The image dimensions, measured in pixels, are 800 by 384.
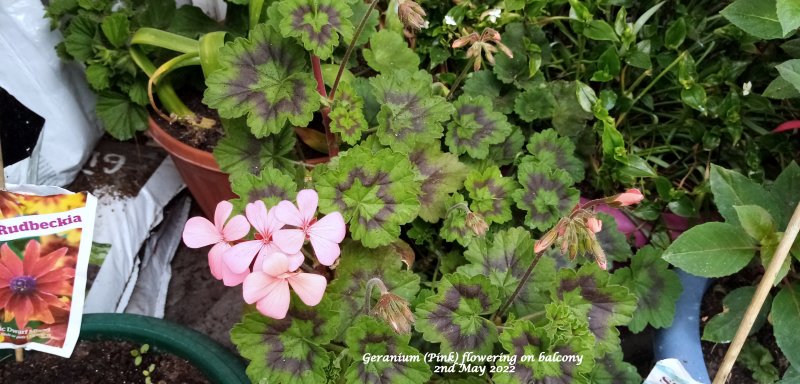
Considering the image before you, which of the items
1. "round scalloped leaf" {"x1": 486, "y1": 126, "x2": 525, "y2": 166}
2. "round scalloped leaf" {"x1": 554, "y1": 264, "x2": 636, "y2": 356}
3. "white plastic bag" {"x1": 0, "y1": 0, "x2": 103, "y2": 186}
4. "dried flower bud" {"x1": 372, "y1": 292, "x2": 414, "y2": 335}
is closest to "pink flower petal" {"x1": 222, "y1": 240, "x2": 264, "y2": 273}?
"dried flower bud" {"x1": 372, "y1": 292, "x2": 414, "y2": 335}

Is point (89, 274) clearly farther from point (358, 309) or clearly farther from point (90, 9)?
point (358, 309)

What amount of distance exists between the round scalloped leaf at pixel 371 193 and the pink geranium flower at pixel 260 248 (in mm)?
183

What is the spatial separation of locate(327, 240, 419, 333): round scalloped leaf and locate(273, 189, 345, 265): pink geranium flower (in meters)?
0.24

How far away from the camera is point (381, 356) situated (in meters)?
1.04

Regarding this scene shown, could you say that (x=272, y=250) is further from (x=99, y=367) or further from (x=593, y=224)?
(x=99, y=367)

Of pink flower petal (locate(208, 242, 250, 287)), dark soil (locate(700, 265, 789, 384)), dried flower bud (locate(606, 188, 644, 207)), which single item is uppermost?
dried flower bud (locate(606, 188, 644, 207))

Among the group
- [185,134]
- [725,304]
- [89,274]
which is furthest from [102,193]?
[725,304]

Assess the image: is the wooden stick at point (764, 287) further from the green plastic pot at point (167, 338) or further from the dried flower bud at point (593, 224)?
the green plastic pot at point (167, 338)

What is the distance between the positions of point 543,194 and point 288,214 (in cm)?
57

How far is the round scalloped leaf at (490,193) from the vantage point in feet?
4.33

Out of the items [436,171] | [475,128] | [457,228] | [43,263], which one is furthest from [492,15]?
[43,263]

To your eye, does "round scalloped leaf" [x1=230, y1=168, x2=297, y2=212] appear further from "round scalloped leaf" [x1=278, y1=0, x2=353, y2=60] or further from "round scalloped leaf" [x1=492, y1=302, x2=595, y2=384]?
"round scalloped leaf" [x1=492, y1=302, x2=595, y2=384]

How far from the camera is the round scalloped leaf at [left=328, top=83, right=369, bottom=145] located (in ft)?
4.09

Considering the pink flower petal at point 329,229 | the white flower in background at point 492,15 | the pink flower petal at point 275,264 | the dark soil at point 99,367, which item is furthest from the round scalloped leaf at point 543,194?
the dark soil at point 99,367
